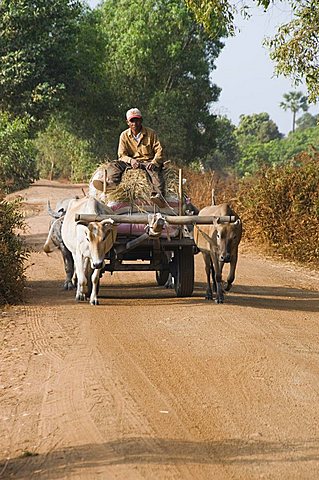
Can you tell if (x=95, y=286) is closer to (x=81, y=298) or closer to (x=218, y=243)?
(x=81, y=298)

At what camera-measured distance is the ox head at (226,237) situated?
10.7 meters

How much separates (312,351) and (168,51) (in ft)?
95.2

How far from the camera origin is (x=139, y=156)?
38.3ft

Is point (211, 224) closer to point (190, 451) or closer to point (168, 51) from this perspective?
point (190, 451)


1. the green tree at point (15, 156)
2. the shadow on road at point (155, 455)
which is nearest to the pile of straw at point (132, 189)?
the shadow on road at point (155, 455)

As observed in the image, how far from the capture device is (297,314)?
10.2 metres

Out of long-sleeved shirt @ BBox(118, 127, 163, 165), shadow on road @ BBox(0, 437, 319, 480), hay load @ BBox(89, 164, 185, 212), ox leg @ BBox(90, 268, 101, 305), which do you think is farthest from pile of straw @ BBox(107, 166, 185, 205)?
shadow on road @ BBox(0, 437, 319, 480)

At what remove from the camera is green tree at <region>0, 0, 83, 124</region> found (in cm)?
2931

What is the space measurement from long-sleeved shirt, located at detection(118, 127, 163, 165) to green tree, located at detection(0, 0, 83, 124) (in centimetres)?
1868

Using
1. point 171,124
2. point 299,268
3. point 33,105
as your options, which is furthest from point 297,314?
point 171,124

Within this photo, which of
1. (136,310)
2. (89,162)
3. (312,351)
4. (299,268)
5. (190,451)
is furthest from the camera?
(89,162)

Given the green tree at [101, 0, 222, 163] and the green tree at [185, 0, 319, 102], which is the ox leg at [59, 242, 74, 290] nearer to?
the green tree at [185, 0, 319, 102]

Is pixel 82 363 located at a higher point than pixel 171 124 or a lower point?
lower

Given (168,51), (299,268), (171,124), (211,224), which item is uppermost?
(168,51)
